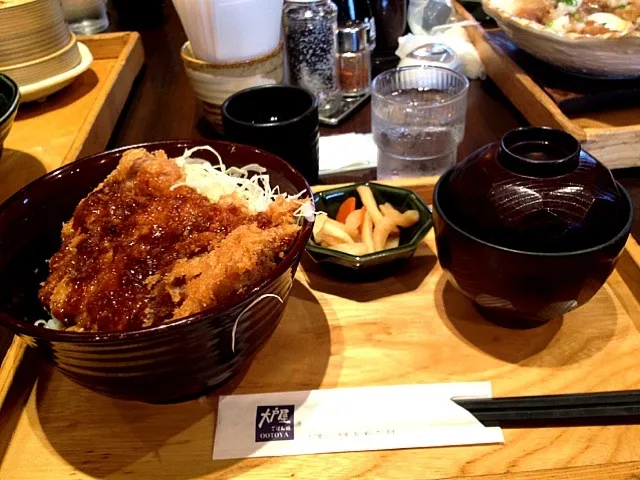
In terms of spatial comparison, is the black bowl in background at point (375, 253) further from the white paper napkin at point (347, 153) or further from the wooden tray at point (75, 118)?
the wooden tray at point (75, 118)

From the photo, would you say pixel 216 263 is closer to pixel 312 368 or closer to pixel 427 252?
pixel 312 368

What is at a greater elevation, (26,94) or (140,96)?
(26,94)

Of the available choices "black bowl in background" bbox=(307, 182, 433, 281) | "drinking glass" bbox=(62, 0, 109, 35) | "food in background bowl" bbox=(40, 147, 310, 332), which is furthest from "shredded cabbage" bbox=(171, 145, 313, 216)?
"drinking glass" bbox=(62, 0, 109, 35)

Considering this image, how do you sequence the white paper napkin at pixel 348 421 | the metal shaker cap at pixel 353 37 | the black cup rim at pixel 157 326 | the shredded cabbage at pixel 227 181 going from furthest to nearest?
the metal shaker cap at pixel 353 37 < the shredded cabbage at pixel 227 181 < the white paper napkin at pixel 348 421 < the black cup rim at pixel 157 326

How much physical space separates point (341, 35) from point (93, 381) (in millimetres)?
1374

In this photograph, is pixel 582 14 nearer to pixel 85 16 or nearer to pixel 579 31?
pixel 579 31

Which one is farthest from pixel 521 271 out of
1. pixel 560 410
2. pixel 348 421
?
pixel 348 421

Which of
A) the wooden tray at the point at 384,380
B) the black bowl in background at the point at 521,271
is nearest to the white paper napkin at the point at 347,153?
the wooden tray at the point at 384,380

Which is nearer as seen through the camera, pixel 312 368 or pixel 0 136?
pixel 312 368

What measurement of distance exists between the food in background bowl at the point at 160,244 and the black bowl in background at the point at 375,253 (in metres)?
0.17

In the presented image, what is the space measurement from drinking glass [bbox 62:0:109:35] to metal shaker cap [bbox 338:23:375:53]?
132cm

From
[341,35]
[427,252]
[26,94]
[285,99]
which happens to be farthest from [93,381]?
[341,35]

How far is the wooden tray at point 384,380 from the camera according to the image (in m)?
0.75

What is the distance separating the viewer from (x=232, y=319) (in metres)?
0.72
